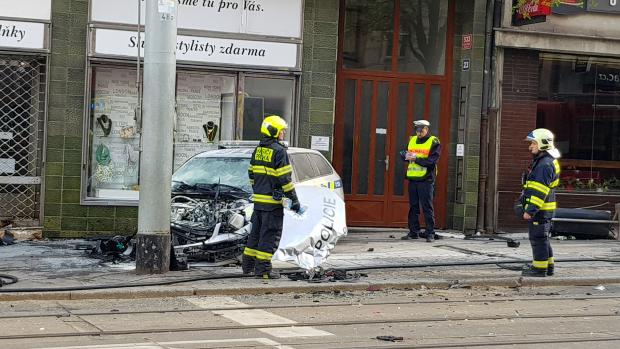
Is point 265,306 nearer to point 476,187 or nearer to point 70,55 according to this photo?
point 70,55

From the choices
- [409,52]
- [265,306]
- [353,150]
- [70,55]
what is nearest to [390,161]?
[353,150]

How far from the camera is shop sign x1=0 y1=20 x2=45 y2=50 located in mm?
14828

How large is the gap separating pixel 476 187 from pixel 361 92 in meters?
2.78

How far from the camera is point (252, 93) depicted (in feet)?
54.0

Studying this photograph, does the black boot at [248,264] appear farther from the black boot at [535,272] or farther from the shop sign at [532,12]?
the shop sign at [532,12]

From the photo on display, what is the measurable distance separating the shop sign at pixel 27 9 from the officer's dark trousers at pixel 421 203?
6.65 m

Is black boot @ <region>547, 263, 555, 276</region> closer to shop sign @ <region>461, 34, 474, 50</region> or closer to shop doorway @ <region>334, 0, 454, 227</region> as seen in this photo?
shop doorway @ <region>334, 0, 454, 227</region>

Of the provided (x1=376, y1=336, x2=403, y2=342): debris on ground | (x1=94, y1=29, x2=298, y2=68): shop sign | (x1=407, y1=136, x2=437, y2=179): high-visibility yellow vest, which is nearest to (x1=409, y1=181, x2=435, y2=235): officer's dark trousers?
(x1=407, y1=136, x2=437, y2=179): high-visibility yellow vest

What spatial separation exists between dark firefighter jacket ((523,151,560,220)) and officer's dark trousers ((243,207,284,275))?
10.3 ft

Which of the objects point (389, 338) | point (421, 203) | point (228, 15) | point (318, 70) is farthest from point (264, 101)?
point (389, 338)

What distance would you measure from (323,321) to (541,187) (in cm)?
411

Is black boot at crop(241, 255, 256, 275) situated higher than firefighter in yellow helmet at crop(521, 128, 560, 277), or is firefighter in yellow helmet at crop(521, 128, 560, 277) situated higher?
firefighter in yellow helmet at crop(521, 128, 560, 277)

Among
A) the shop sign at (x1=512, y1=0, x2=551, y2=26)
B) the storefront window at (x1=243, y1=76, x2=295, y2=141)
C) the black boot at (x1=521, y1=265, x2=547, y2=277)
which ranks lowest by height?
the black boot at (x1=521, y1=265, x2=547, y2=277)

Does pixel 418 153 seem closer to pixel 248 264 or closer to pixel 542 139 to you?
pixel 542 139
